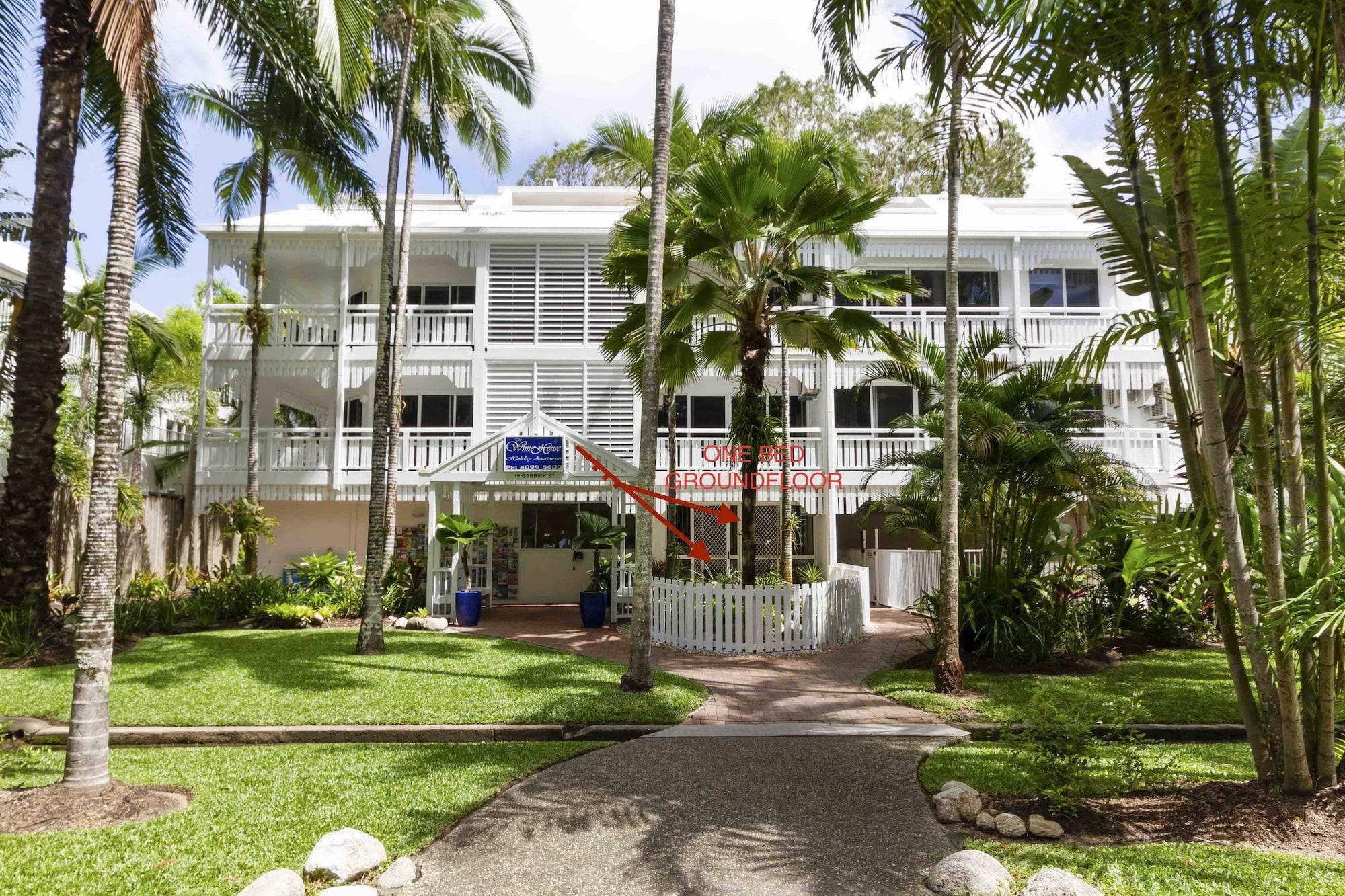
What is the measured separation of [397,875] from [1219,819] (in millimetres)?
4750

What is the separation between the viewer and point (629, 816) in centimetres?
531

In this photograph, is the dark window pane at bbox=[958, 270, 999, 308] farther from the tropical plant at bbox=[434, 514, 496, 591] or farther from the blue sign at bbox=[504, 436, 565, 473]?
the tropical plant at bbox=[434, 514, 496, 591]

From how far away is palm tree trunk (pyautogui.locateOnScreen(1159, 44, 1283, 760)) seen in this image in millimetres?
4898

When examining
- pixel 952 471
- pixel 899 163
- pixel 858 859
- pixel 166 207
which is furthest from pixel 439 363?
pixel 899 163

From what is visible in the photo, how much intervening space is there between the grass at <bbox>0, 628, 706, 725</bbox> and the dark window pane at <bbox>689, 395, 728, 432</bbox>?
29.2 feet

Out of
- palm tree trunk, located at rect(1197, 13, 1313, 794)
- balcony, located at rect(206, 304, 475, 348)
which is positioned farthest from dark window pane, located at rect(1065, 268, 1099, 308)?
palm tree trunk, located at rect(1197, 13, 1313, 794)

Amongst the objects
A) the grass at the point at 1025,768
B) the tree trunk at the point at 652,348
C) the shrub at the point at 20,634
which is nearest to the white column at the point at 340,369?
the shrub at the point at 20,634

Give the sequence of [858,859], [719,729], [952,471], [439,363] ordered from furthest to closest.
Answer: [439,363]
[952,471]
[719,729]
[858,859]

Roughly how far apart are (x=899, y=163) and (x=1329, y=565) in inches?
1065

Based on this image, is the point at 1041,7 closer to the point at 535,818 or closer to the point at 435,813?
the point at 535,818

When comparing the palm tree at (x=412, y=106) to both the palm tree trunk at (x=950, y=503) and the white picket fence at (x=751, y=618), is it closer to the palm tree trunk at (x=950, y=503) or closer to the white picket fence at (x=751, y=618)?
the white picket fence at (x=751, y=618)

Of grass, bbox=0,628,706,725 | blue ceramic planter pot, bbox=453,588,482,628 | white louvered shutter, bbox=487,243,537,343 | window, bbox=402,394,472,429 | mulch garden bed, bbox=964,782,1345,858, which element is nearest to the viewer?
mulch garden bed, bbox=964,782,1345,858

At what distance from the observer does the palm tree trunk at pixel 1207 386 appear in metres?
4.90

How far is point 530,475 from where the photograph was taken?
14.8 m
